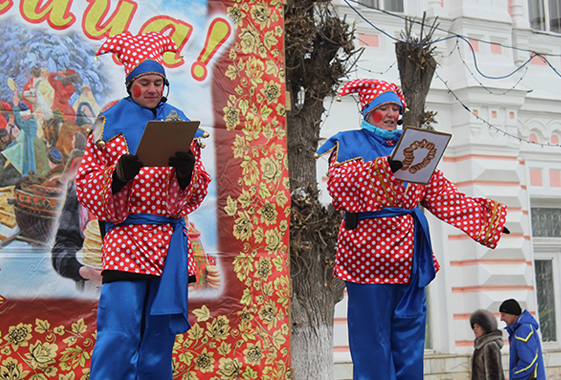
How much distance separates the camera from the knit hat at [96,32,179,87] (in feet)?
9.99

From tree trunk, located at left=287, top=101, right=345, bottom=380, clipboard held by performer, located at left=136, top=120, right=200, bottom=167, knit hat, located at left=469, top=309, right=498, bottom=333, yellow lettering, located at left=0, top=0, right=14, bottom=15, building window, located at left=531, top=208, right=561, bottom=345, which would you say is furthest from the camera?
building window, located at left=531, top=208, right=561, bottom=345

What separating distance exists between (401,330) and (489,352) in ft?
9.25

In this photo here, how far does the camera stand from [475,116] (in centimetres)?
862

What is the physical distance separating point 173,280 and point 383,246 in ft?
3.27

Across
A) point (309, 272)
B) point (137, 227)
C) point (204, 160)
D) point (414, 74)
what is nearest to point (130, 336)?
point (137, 227)

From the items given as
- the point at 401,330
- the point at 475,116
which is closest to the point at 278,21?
the point at 401,330

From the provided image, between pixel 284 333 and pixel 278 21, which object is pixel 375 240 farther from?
pixel 278 21

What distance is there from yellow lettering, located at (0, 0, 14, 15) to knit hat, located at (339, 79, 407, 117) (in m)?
2.19

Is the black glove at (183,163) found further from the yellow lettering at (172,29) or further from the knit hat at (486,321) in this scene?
the knit hat at (486,321)

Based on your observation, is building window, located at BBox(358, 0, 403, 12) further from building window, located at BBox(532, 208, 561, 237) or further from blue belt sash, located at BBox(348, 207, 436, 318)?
blue belt sash, located at BBox(348, 207, 436, 318)

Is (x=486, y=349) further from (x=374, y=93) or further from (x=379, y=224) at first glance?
(x=374, y=93)

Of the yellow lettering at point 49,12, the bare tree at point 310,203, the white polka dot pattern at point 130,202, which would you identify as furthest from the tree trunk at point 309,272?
the white polka dot pattern at point 130,202

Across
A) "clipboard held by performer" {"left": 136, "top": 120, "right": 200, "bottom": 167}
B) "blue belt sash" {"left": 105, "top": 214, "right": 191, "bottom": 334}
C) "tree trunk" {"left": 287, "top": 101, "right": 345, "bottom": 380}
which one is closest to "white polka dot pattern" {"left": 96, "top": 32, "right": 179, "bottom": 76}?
"clipboard held by performer" {"left": 136, "top": 120, "right": 200, "bottom": 167}

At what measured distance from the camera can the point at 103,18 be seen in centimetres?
439
